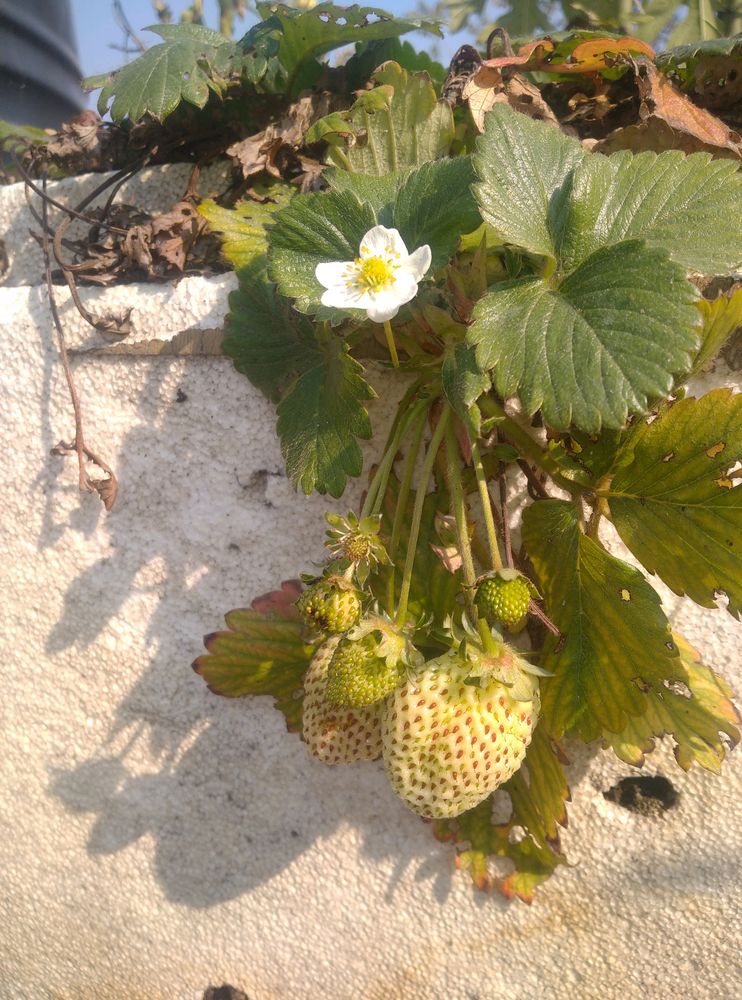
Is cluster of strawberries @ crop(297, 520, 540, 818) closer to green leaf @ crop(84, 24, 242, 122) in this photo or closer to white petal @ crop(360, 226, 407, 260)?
white petal @ crop(360, 226, 407, 260)

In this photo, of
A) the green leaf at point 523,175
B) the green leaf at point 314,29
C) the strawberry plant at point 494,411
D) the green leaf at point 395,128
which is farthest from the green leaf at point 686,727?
the green leaf at point 314,29

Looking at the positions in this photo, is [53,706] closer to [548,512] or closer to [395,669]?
[395,669]

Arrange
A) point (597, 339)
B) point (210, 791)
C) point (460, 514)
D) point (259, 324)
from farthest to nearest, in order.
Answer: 1. point (210, 791)
2. point (259, 324)
3. point (460, 514)
4. point (597, 339)

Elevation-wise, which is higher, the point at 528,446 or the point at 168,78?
the point at 168,78

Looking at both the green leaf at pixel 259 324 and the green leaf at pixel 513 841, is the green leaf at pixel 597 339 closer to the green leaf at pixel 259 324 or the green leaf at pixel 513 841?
the green leaf at pixel 259 324

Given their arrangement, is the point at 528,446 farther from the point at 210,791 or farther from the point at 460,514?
the point at 210,791

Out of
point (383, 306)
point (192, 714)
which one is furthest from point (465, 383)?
point (192, 714)

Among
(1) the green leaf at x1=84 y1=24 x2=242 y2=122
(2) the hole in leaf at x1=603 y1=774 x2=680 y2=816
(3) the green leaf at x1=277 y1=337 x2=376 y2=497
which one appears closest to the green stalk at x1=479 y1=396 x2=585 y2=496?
(3) the green leaf at x1=277 y1=337 x2=376 y2=497
